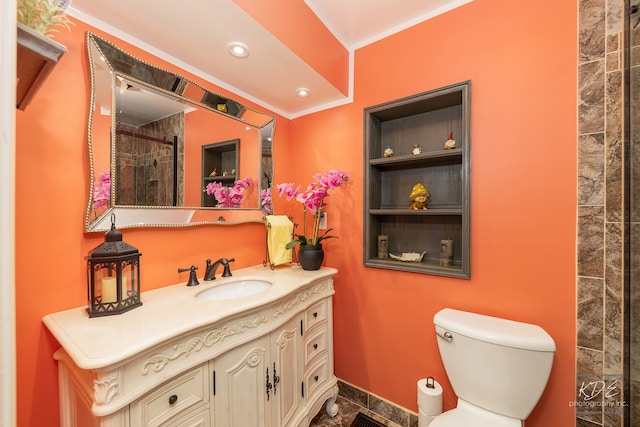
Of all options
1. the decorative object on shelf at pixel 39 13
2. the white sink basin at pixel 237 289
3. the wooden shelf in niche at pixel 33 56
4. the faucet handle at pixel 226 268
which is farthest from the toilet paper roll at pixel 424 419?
the decorative object on shelf at pixel 39 13

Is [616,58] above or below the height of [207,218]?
above

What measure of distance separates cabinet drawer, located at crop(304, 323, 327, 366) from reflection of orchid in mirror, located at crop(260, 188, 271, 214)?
2.87 feet

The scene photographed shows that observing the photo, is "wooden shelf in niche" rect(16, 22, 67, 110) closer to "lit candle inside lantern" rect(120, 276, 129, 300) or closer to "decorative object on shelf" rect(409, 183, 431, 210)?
"lit candle inside lantern" rect(120, 276, 129, 300)

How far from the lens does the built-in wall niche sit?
1452 millimetres

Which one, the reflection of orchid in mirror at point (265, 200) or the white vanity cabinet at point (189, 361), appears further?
the reflection of orchid in mirror at point (265, 200)

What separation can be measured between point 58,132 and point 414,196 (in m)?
1.71

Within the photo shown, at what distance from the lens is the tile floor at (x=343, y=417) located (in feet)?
5.04

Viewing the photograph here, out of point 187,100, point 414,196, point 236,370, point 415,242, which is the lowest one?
point 236,370

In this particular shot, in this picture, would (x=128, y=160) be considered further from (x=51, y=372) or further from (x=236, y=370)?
(x=236, y=370)

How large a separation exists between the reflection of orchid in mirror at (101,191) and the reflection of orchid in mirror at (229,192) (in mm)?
467

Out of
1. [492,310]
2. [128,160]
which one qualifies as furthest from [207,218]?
[492,310]

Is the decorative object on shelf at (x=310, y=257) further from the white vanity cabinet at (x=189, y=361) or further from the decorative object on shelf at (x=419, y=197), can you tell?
the decorative object on shelf at (x=419, y=197)

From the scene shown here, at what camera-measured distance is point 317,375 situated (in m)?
1.52

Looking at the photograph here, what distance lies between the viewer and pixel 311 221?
6.50ft
